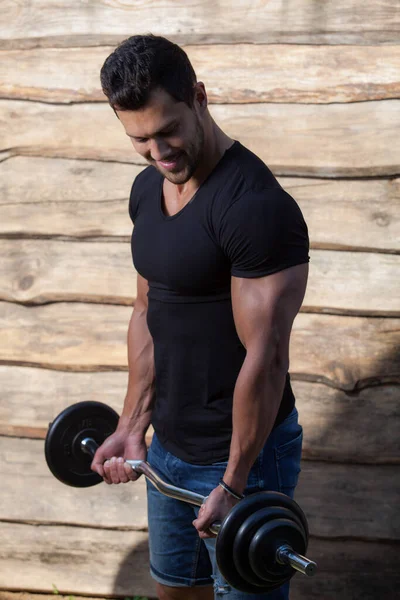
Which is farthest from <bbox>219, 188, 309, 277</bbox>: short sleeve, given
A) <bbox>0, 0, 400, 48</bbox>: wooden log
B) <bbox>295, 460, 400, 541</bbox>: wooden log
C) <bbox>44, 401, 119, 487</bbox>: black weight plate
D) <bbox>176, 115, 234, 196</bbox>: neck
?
<bbox>295, 460, 400, 541</bbox>: wooden log

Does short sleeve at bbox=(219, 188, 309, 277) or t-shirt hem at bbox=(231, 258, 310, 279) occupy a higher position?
short sleeve at bbox=(219, 188, 309, 277)

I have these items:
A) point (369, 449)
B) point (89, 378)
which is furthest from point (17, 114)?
point (369, 449)

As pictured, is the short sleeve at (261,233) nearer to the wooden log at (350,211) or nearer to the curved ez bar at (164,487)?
the curved ez bar at (164,487)

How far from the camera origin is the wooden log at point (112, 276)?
100 inches

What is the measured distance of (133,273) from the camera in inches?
106

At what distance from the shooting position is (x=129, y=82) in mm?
1655

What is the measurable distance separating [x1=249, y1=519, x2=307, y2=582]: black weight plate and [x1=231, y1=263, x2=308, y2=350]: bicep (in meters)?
0.35

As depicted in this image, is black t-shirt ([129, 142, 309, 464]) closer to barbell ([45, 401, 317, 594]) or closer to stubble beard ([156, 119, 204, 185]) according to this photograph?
stubble beard ([156, 119, 204, 185])

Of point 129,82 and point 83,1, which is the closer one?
point 129,82

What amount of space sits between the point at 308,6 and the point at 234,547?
5.38ft

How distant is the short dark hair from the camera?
1.66 m

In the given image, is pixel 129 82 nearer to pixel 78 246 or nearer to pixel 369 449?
pixel 78 246

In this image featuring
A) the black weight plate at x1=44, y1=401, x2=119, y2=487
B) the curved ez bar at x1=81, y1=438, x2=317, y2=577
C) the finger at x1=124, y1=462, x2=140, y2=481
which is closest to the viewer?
the curved ez bar at x1=81, y1=438, x2=317, y2=577

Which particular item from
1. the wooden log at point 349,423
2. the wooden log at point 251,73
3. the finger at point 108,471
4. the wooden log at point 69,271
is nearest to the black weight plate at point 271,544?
the finger at point 108,471
